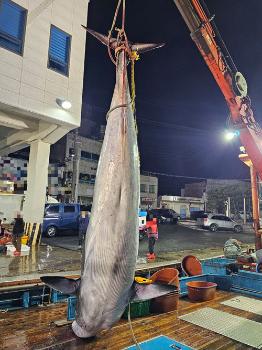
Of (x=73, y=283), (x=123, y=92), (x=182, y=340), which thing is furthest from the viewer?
(x=182, y=340)

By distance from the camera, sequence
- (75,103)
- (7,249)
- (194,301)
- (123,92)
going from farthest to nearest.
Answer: (75,103) → (7,249) → (194,301) → (123,92)

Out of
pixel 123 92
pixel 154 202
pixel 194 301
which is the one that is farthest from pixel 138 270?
pixel 154 202

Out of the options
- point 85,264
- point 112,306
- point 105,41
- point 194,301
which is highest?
point 105,41

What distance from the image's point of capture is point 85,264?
240cm

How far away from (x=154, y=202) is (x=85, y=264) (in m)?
44.3

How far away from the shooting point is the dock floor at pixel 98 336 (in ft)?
12.8

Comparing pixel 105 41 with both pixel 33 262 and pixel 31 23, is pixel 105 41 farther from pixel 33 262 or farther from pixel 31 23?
pixel 31 23

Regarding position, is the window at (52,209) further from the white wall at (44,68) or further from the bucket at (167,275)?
the bucket at (167,275)

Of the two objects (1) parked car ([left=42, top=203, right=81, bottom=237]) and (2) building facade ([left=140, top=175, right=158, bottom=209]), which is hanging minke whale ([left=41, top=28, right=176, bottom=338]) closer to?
(1) parked car ([left=42, top=203, right=81, bottom=237])

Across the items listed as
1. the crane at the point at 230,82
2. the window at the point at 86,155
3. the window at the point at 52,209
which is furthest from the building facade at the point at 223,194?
the crane at the point at 230,82

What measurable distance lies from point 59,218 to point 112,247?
1488cm

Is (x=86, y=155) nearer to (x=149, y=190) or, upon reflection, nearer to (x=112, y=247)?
(x=149, y=190)

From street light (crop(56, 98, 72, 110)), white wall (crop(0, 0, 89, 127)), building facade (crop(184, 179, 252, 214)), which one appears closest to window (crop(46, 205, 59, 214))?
white wall (crop(0, 0, 89, 127))

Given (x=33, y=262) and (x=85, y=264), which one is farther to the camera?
(x=33, y=262)
